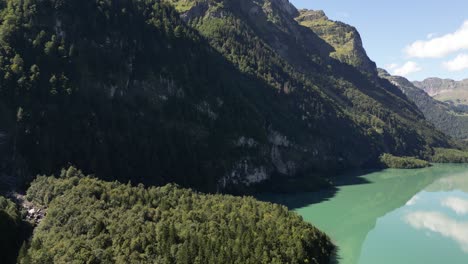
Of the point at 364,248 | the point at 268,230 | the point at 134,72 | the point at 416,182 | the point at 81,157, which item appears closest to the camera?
the point at 268,230

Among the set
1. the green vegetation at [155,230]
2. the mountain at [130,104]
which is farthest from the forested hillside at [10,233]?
the mountain at [130,104]

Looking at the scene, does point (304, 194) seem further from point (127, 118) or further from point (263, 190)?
point (127, 118)

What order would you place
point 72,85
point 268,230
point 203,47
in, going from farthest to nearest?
point 203,47 < point 72,85 < point 268,230

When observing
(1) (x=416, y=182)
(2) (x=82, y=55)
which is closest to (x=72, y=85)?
(2) (x=82, y=55)

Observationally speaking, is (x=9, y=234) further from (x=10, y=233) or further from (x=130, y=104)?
(x=130, y=104)

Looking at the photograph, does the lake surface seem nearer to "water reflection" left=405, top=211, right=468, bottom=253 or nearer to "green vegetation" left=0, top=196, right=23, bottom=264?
"water reflection" left=405, top=211, right=468, bottom=253

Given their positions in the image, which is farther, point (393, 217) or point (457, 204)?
point (457, 204)

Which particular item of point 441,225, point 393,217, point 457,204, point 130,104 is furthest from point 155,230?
point 457,204
